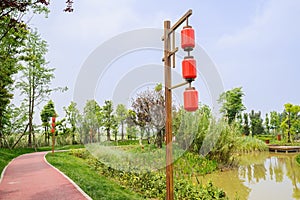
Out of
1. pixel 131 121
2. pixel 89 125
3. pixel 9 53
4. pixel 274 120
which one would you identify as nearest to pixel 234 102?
pixel 274 120

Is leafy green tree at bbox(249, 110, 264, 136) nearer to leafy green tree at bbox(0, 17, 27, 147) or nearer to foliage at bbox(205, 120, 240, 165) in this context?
foliage at bbox(205, 120, 240, 165)

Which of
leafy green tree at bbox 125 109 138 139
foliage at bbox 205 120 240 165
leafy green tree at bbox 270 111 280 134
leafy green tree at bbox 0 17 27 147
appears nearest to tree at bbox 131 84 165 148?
leafy green tree at bbox 125 109 138 139

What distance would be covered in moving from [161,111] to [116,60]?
5628 millimetres

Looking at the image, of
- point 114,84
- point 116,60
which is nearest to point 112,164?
point 114,84

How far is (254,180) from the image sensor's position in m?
6.75

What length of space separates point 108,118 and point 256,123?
14402mm

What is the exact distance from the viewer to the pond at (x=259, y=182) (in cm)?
528

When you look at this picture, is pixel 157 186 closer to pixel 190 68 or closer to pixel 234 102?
pixel 190 68

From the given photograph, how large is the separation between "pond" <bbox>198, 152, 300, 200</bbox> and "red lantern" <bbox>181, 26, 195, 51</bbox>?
8.94 ft

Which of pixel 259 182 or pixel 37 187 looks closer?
pixel 37 187

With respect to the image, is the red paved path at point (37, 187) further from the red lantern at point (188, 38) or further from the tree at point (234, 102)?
the tree at point (234, 102)

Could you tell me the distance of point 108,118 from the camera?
15.3m

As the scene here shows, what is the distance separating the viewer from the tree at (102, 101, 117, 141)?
48.6 ft

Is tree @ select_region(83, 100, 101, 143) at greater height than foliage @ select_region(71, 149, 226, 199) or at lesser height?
greater
